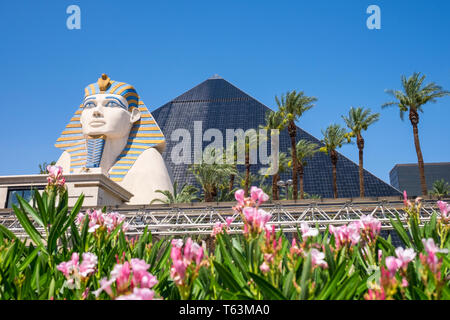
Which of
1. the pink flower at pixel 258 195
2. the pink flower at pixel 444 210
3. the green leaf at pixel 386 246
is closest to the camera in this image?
the pink flower at pixel 258 195

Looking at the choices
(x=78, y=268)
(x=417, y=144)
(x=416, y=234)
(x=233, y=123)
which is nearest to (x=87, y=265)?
(x=78, y=268)

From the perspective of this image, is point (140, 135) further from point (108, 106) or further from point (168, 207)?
point (168, 207)

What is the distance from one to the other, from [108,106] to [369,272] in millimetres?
18586

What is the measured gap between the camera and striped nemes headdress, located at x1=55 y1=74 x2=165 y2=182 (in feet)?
64.0

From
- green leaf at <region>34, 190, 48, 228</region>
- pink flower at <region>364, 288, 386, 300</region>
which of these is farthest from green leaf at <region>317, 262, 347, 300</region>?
green leaf at <region>34, 190, 48, 228</region>

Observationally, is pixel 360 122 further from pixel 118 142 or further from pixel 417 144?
pixel 118 142

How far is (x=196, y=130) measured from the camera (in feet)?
251

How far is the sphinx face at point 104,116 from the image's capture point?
1878 centimetres

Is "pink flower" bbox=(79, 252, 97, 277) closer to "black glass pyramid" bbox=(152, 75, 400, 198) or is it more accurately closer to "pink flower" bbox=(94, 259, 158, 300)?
"pink flower" bbox=(94, 259, 158, 300)

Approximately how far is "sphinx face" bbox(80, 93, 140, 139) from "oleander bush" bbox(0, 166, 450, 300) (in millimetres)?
16600

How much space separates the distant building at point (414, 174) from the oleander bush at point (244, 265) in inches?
6046

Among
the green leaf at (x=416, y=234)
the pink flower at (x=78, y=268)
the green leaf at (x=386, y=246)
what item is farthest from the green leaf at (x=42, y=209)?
the green leaf at (x=416, y=234)

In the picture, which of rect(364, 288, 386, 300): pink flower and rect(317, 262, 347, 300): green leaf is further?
rect(317, 262, 347, 300): green leaf

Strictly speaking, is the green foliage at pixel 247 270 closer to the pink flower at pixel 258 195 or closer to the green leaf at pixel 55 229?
the green leaf at pixel 55 229
